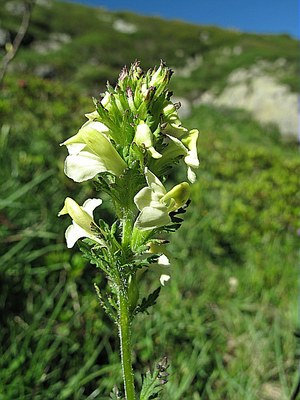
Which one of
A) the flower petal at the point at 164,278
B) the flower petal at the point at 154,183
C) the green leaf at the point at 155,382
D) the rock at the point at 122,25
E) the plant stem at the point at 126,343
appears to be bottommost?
the green leaf at the point at 155,382

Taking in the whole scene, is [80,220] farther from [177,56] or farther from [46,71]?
[177,56]

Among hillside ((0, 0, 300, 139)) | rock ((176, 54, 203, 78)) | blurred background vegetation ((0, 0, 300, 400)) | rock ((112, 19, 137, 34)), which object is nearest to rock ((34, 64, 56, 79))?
hillside ((0, 0, 300, 139))

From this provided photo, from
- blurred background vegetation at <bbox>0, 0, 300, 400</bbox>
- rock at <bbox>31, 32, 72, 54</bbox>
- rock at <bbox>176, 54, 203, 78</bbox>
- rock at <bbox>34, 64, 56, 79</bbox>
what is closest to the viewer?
blurred background vegetation at <bbox>0, 0, 300, 400</bbox>

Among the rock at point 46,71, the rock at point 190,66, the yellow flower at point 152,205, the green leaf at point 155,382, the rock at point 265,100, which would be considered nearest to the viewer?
the yellow flower at point 152,205

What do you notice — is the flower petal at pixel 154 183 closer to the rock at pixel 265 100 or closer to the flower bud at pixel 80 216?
the flower bud at pixel 80 216

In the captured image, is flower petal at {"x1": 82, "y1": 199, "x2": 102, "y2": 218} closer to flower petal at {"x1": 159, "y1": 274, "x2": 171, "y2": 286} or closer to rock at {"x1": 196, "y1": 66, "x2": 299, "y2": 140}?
flower petal at {"x1": 159, "y1": 274, "x2": 171, "y2": 286}

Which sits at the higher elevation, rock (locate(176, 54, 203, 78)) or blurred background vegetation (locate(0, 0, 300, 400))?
rock (locate(176, 54, 203, 78))

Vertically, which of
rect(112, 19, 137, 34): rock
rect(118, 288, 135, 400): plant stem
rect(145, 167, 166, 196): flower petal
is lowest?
rect(118, 288, 135, 400): plant stem

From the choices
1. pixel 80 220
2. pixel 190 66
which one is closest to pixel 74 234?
pixel 80 220

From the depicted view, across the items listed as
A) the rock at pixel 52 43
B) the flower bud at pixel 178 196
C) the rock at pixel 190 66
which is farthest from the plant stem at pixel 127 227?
the rock at pixel 52 43
